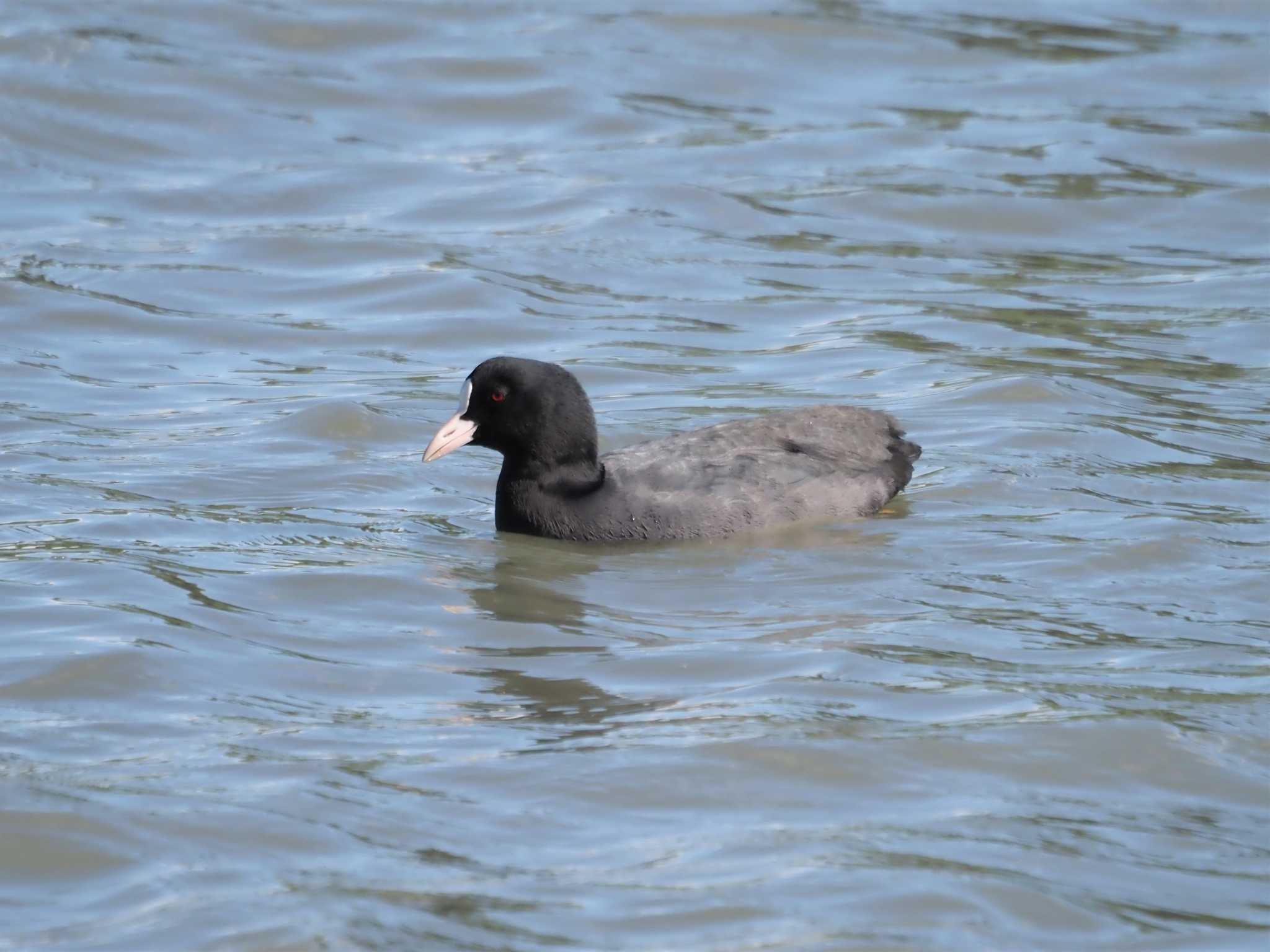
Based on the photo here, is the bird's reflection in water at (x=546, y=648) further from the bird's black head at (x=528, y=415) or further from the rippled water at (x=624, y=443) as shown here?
the bird's black head at (x=528, y=415)

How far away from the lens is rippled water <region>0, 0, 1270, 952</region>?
16.3 feet

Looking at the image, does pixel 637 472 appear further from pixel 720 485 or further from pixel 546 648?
pixel 546 648

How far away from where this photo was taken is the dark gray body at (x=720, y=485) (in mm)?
7879

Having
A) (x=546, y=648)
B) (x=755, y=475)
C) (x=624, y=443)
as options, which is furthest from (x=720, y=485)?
(x=624, y=443)

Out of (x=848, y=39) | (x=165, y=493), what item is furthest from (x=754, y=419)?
(x=848, y=39)

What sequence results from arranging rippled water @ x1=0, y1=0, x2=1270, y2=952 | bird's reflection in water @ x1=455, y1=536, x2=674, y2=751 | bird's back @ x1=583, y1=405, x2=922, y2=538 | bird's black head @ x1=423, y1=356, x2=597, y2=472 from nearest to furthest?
rippled water @ x1=0, y1=0, x2=1270, y2=952 → bird's reflection in water @ x1=455, y1=536, x2=674, y2=751 → bird's back @ x1=583, y1=405, x2=922, y2=538 → bird's black head @ x1=423, y1=356, x2=597, y2=472

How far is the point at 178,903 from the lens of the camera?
15.6 feet

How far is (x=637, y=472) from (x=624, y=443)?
4.74 ft

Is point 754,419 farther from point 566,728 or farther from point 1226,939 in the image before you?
point 1226,939

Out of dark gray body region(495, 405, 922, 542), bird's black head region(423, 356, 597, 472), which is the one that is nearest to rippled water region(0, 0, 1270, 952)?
dark gray body region(495, 405, 922, 542)

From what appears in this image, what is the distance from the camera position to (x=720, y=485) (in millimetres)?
7910

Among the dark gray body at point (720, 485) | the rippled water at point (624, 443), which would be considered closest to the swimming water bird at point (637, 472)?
the dark gray body at point (720, 485)

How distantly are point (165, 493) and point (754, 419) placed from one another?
2574 mm

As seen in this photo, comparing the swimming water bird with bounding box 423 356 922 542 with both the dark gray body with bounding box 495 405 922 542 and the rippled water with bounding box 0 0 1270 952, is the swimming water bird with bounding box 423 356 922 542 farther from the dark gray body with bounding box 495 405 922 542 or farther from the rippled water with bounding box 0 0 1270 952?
the rippled water with bounding box 0 0 1270 952
